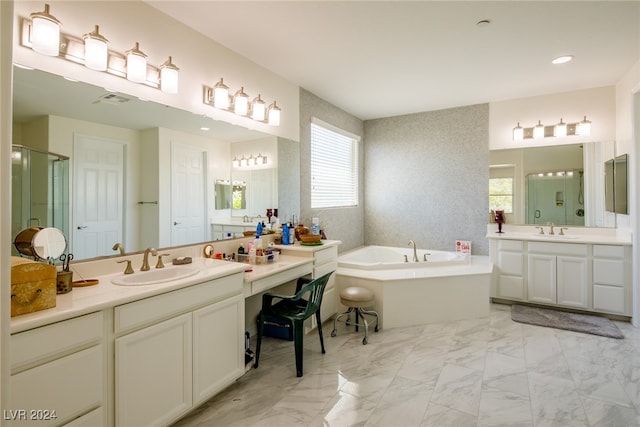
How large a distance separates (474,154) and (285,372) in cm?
377

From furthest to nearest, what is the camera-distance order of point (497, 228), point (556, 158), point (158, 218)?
point (497, 228) → point (556, 158) → point (158, 218)

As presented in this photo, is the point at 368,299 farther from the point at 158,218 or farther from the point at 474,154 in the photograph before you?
the point at 474,154

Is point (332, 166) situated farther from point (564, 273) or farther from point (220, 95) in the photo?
point (564, 273)

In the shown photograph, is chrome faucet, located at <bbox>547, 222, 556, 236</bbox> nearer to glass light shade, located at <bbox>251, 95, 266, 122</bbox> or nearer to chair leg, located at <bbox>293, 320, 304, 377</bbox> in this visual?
chair leg, located at <bbox>293, 320, 304, 377</bbox>

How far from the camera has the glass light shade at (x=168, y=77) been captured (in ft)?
6.97

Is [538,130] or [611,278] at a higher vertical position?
[538,130]

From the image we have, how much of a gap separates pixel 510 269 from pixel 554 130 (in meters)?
1.85

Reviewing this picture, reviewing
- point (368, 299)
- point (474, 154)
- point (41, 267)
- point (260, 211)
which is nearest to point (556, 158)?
point (474, 154)

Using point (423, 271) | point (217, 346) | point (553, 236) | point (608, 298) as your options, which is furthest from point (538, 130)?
point (217, 346)

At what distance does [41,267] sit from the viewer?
1320 mm

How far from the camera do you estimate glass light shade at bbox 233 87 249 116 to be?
2.73m

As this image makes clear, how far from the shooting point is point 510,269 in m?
3.81

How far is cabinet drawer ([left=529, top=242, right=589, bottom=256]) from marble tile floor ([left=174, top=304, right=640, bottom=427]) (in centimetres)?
84

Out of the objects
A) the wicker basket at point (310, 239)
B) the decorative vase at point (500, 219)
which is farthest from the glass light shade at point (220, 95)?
the decorative vase at point (500, 219)
